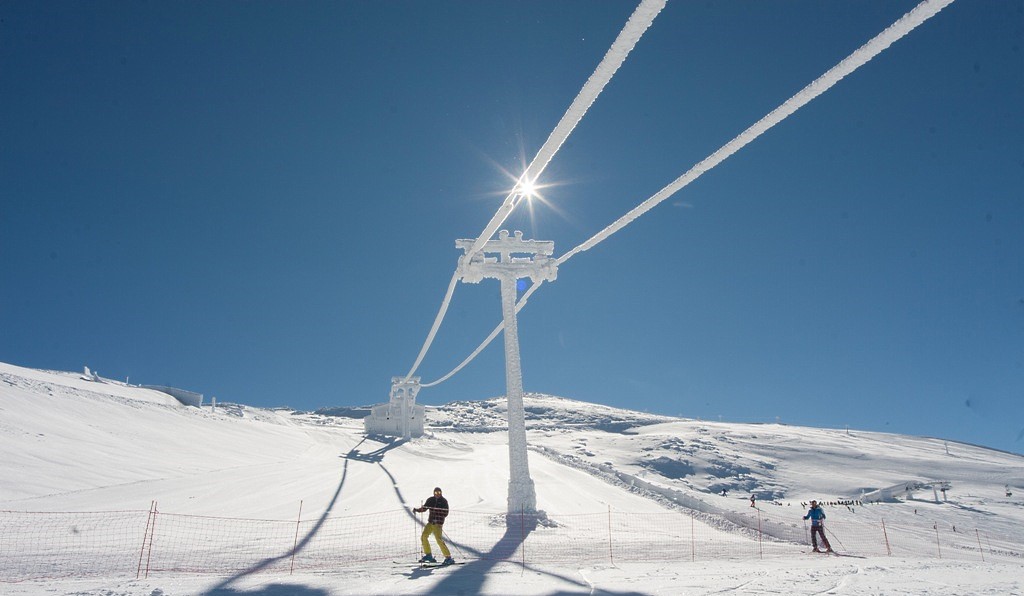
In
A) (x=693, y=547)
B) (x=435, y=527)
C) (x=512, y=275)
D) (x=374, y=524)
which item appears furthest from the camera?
(x=512, y=275)

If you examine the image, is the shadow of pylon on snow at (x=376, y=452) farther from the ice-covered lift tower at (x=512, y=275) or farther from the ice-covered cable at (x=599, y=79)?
the ice-covered cable at (x=599, y=79)

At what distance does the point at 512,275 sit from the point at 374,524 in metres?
7.43

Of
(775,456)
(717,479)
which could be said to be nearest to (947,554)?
(717,479)

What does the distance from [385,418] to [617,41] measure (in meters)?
50.9

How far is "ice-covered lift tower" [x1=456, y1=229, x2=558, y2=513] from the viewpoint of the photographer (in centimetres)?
1512

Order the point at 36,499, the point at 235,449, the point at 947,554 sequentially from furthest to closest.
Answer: the point at 235,449 < the point at 947,554 < the point at 36,499

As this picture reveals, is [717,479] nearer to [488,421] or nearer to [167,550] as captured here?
[167,550]

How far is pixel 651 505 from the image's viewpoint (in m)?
18.7

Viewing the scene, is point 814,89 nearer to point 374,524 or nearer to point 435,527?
point 435,527

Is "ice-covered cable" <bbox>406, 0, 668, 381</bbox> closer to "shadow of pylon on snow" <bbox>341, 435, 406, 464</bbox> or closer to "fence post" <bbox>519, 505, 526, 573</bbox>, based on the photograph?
"fence post" <bbox>519, 505, 526, 573</bbox>

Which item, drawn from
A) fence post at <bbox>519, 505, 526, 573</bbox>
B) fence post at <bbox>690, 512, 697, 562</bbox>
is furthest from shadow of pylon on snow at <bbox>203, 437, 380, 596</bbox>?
fence post at <bbox>690, 512, 697, 562</bbox>

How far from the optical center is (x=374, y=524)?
13.2 metres

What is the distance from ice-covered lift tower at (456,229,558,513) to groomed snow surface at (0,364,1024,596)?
2.01m

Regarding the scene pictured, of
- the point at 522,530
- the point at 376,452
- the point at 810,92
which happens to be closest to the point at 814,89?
the point at 810,92
